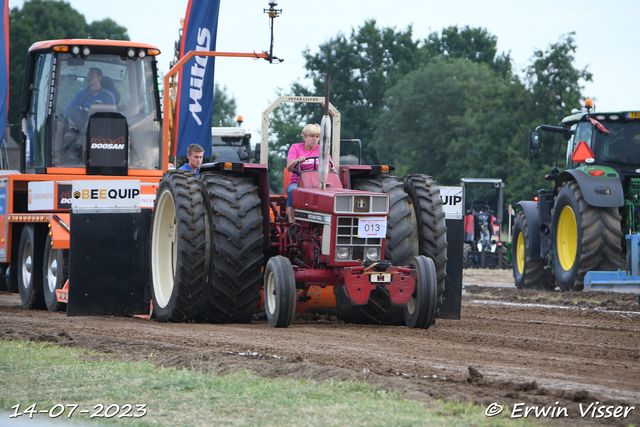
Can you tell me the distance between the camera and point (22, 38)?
52.0 metres

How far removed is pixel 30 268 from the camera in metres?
10.9

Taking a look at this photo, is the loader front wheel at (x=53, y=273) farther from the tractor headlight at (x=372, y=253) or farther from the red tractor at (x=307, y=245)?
the tractor headlight at (x=372, y=253)

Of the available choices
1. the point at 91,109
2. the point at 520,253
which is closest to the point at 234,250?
the point at 91,109

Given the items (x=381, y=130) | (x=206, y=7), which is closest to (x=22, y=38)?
(x=381, y=130)

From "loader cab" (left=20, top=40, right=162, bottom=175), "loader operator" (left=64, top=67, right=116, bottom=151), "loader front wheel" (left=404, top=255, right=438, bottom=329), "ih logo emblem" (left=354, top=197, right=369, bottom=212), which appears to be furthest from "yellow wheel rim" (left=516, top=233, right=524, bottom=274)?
"ih logo emblem" (left=354, top=197, right=369, bottom=212)

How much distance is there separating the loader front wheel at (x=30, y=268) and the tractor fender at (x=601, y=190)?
7.52 meters

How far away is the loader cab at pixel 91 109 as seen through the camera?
11.4 meters

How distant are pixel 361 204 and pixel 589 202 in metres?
5.61

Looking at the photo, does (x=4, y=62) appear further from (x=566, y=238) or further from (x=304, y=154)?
(x=566, y=238)

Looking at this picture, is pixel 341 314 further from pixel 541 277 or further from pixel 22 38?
pixel 22 38

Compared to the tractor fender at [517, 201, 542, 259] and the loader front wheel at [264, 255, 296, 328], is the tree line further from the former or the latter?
the loader front wheel at [264, 255, 296, 328]

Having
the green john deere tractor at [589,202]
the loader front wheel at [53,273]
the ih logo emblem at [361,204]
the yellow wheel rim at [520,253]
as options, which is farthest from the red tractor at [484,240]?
the ih logo emblem at [361,204]

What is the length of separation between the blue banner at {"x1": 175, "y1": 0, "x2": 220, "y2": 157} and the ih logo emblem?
22.3ft

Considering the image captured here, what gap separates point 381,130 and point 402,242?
4916 cm
